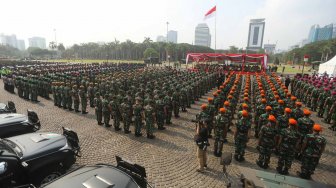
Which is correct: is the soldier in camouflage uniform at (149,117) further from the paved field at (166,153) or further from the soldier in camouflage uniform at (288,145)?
the soldier in camouflage uniform at (288,145)

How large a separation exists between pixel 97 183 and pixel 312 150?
227 inches

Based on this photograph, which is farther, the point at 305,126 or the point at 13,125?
the point at 305,126

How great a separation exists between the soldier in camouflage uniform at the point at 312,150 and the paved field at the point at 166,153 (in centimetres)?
55

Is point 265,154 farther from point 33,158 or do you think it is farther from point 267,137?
point 33,158

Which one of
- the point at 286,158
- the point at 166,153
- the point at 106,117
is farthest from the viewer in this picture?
the point at 106,117

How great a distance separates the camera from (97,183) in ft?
10.1

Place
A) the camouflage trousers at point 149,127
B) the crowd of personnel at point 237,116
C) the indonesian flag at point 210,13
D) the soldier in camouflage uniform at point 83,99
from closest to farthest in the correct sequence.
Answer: the crowd of personnel at point 237,116 < the camouflage trousers at point 149,127 < the soldier in camouflage uniform at point 83,99 < the indonesian flag at point 210,13

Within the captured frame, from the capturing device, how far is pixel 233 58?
32.6 metres

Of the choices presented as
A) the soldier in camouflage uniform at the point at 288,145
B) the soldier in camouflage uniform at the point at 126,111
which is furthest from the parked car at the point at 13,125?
the soldier in camouflage uniform at the point at 288,145

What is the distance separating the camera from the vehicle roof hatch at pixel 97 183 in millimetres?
3020

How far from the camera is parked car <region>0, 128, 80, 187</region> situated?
14.0ft

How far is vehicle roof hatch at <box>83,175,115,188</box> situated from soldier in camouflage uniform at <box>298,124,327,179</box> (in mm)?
5529

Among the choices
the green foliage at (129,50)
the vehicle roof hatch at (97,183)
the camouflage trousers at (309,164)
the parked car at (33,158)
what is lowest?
the camouflage trousers at (309,164)

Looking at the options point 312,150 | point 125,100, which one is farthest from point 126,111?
point 312,150
